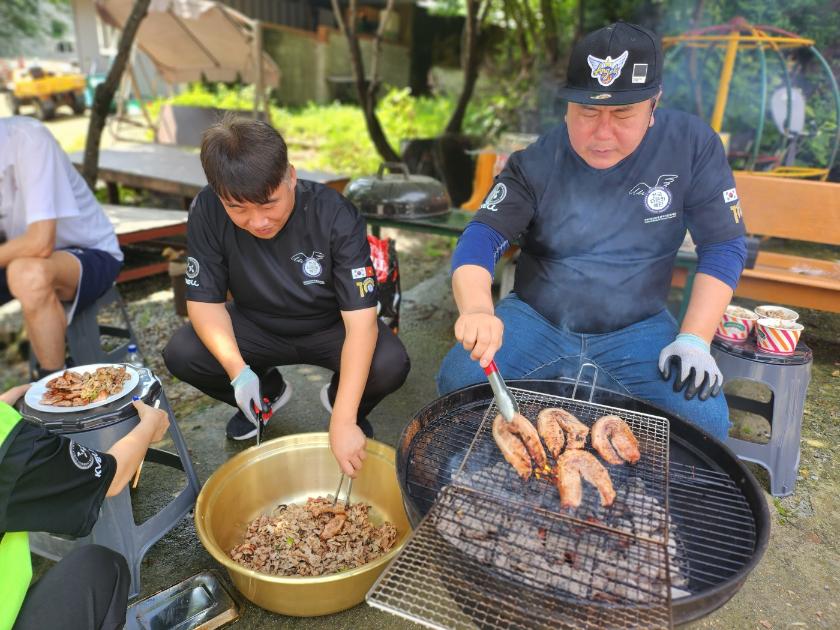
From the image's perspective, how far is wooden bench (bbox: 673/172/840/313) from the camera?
425 cm

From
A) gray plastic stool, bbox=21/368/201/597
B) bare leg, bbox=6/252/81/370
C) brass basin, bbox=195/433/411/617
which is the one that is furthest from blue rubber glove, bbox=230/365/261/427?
bare leg, bbox=6/252/81/370

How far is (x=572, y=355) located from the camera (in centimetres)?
300

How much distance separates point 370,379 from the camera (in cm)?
318

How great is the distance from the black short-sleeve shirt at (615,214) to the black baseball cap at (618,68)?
47 cm

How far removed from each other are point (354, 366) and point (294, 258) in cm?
71

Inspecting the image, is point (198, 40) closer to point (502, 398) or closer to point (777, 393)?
point (502, 398)

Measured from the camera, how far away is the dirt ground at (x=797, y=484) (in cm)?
255

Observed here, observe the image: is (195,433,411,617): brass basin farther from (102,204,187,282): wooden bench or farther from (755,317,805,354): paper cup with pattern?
(102,204,187,282): wooden bench

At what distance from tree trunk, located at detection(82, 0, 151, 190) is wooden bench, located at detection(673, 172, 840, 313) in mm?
5617

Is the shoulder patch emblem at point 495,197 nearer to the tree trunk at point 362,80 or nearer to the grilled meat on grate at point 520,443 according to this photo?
the grilled meat on grate at point 520,443

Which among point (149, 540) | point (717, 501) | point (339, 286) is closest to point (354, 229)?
point (339, 286)

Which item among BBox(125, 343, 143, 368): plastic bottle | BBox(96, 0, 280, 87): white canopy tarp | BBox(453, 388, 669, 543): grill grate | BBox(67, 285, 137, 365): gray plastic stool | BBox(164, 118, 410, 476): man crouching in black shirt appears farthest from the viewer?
BBox(96, 0, 280, 87): white canopy tarp

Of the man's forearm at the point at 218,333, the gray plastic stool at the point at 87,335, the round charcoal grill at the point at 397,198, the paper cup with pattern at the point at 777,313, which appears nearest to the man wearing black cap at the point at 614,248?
the paper cup with pattern at the point at 777,313

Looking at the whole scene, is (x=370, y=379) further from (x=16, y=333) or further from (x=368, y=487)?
(x=16, y=333)
